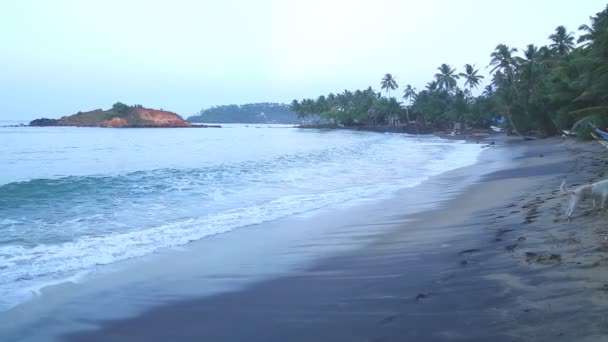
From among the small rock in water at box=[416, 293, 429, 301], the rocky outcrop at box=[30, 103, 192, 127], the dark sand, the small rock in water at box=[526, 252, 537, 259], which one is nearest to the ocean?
the dark sand

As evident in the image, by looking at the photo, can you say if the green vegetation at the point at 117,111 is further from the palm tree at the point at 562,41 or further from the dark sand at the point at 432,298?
the dark sand at the point at 432,298

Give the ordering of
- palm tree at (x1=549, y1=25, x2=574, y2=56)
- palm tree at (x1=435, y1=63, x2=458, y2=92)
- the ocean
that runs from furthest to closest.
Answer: palm tree at (x1=435, y1=63, x2=458, y2=92) → palm tree at (x1=549, y1=25, x2=574, y2=56) → the ocean

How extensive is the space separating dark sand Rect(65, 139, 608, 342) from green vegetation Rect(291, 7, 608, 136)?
6941 mm

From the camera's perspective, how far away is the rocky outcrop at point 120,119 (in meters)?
139

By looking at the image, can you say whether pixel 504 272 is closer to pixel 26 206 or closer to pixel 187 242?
pixel 187 242

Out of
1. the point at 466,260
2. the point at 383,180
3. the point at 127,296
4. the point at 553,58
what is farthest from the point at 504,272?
the point at 553,58

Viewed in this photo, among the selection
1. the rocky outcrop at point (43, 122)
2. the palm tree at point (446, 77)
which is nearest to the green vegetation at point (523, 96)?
the palm tree at point (446, 77)

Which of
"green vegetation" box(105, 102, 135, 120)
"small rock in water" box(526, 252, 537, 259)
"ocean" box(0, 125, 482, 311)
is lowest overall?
"ocean" box(0, 125, 482, 311)

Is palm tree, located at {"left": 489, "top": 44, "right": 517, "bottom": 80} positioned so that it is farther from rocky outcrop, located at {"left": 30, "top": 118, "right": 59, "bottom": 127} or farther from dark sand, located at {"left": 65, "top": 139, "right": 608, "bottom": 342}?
rocky outcrop, located at {"left": 30, "top": 118, "right": 59, "bottom": 127}

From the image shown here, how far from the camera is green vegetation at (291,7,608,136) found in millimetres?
20094

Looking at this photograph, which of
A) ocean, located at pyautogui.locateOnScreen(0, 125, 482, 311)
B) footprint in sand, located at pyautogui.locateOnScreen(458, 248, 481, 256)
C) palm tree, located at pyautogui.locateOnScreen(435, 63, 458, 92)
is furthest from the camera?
palm tree, located at pyautogui.locateOnScreen(435, 63, 458, 92)

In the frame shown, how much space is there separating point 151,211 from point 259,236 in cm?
392

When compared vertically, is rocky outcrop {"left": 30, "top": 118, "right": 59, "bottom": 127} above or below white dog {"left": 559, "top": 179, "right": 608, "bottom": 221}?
above

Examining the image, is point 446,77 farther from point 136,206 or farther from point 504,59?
point 136,206
